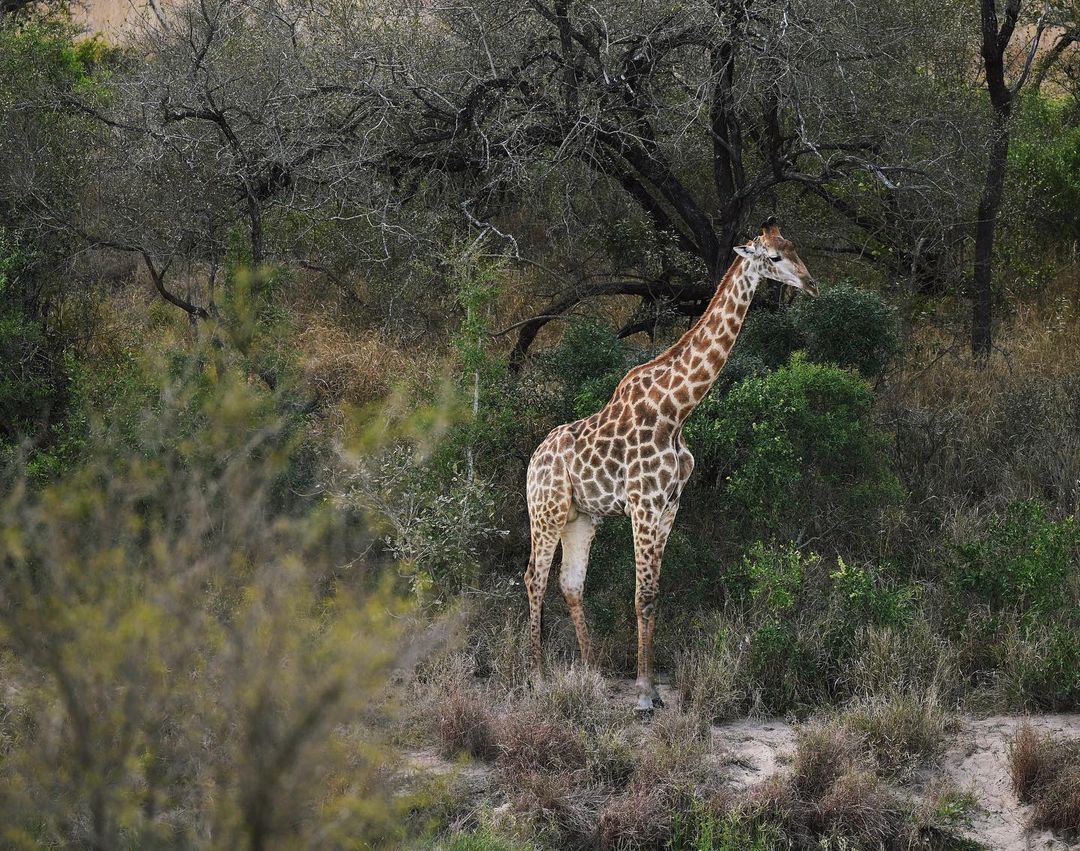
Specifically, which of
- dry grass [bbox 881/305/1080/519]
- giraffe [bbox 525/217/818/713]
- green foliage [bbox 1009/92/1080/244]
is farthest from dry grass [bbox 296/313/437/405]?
green foliage [bbox 1009/92/1080/244]

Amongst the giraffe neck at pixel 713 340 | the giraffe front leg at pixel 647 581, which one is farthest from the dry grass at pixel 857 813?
the giraffe neck at pixel 713 340

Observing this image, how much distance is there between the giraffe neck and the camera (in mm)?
7918

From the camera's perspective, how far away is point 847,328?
10.4 metres

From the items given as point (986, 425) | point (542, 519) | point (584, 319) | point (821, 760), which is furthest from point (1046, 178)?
point (821, 760)

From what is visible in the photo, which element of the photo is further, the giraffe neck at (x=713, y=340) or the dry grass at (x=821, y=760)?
the giraffe neck at (x=713, y=340)

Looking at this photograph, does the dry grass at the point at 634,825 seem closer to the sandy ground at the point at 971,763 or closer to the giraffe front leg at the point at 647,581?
the sandy ground at the point at 971,763

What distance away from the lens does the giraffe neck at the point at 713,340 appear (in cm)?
792

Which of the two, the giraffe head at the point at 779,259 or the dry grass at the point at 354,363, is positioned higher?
the giraffe head at the point at 779,259

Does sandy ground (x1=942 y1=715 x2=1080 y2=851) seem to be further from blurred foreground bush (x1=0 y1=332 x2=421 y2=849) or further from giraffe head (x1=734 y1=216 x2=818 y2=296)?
blurred foreground bush (x1=0 y1=332 x2=421 y2=849)

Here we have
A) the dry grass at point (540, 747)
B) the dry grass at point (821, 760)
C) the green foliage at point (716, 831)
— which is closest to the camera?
the green foliage at point (716, 831)

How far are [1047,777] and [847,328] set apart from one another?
3.99 metres

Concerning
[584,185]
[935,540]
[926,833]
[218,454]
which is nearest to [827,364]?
[935,540]

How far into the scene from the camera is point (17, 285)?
1152cm

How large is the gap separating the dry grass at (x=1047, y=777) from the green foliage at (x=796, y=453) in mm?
2295
